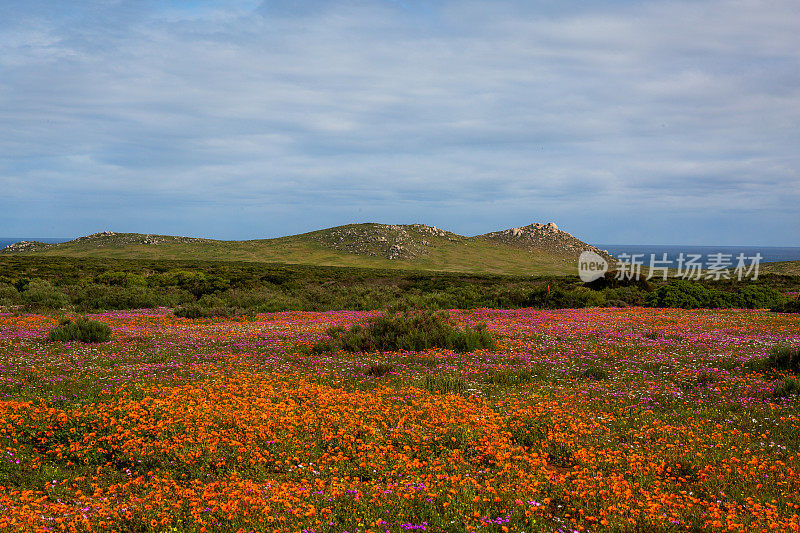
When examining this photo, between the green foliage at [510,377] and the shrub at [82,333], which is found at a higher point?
the green foliage at [510,377]

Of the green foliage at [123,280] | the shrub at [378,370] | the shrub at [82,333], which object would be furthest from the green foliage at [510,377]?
the green foliage at [123,280]

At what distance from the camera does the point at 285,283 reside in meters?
46.9

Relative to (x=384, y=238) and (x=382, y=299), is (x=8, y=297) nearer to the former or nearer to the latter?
(x=382, y=299)

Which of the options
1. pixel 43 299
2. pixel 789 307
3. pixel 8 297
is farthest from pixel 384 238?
pixel 789 307

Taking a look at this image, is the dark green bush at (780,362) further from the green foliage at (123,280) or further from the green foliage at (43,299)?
the green foliage at (123,280)

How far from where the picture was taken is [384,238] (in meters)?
140

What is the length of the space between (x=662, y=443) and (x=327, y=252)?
12655cm

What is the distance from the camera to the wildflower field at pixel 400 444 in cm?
524

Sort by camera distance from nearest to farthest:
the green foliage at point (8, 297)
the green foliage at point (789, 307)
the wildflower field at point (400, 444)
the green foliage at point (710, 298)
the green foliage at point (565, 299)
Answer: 1. the wildflower field at point (400, 444)
2. the green foliage at point (789, 307)
3. the green foliage at point (8, 297)
4. the green foliage at point (710, 298)
5. the green foliage at point (565, 299)

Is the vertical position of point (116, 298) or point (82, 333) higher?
point (82, 333)

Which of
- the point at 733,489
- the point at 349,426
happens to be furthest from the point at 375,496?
the point at 733,489

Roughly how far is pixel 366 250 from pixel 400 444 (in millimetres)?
125170

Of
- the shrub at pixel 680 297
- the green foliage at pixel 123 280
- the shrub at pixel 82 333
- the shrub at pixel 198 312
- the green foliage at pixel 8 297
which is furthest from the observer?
the green foliage at pixel 123 280

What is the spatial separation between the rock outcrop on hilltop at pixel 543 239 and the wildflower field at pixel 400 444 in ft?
484
